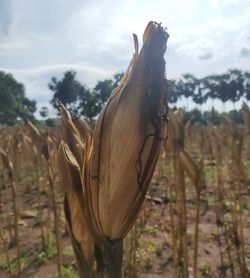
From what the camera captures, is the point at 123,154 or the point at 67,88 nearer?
the point at 123,154

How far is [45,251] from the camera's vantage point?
4.27 m

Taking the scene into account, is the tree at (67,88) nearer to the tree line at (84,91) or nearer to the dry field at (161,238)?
the tree line at (84,91)

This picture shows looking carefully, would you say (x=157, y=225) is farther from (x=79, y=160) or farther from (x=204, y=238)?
(x=79, y=160)

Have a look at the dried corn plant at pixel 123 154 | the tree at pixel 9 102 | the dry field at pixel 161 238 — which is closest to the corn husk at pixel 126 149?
the dried corn plant at pixel 123 154

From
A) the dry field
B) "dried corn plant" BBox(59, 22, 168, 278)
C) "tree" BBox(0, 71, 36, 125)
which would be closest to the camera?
"dried corn plant" BBox(59, 22, 168, 278)

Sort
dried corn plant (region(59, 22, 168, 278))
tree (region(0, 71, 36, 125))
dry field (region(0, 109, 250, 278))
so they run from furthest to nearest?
tree (region(0, 71, 36, 125))
dry field (region(0, 109, 250, 278))
dried corn plant (region(59, 22, 168, 278))

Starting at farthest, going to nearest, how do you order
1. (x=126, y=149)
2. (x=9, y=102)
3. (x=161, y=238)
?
(x=9, y=102), (x=161, y=238), (x=126, y=149)

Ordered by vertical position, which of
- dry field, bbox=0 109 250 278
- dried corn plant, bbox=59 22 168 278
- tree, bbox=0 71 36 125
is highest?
tree, bbox=0 71 36 125

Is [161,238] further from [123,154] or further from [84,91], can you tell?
[84,91]

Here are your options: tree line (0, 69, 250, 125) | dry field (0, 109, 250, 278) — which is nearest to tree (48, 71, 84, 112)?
tree line (0, 69, 250, 125)

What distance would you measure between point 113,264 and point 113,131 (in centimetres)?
Result: 18

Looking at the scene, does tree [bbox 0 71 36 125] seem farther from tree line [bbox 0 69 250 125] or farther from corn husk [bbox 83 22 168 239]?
corn husk [bbox 83 22 168 239]

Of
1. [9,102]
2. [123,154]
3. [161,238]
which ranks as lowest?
[161,238]

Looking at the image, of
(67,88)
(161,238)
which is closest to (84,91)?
(67,88)
